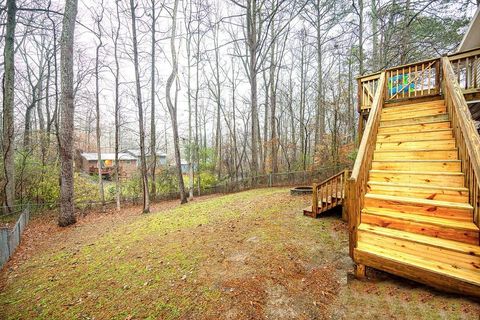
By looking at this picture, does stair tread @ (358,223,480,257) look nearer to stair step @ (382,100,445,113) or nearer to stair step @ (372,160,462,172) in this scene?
stair step @ (372,160,462,172)

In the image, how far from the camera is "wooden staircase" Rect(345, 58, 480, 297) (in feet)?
7.97

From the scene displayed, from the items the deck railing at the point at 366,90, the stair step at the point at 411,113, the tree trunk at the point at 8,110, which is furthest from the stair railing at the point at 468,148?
the tree trunk at the point at 8,110

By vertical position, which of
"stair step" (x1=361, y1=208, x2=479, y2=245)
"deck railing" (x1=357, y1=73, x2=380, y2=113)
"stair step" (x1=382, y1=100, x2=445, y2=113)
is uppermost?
"deck railing" (x1=357, y1=73, x2=380, y2=113)

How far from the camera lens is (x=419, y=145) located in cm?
416

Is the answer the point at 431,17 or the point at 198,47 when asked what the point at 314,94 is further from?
the point at 198,47

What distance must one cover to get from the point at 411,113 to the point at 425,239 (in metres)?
3.73

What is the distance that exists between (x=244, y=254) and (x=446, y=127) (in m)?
4.95

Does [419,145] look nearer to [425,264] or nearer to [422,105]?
[422,105]

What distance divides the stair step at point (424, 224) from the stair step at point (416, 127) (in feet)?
8.21

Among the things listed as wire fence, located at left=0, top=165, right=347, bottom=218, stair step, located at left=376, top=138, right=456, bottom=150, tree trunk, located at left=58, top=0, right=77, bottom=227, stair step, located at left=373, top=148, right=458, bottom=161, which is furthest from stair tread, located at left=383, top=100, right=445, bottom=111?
tree trunk, located at left=58, top=0, right=77, bottom=227

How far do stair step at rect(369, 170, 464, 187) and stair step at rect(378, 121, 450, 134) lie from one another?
154 centimetres

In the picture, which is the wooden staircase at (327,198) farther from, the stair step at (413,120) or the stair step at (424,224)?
the stair step at (424,224)

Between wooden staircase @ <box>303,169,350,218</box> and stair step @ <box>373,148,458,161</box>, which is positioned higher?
stair step @ <box>373,148,458,161</box>

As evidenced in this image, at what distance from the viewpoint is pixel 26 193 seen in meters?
9.66
